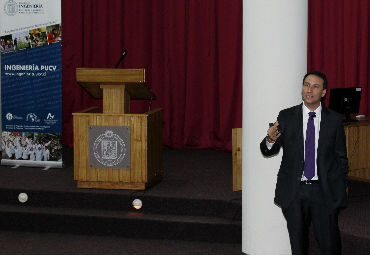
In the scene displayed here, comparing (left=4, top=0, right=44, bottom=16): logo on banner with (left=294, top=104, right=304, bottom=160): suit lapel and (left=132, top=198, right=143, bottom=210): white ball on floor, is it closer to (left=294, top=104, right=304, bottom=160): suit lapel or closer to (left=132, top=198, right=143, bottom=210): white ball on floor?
(left=132, top=198, right=143, bottom=210): white ball on floor

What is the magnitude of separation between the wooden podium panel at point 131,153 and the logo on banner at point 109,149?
0.24ft

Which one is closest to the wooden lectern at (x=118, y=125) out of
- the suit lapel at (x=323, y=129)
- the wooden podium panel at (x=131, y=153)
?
the wooden podium panel at (x=131, y=153)

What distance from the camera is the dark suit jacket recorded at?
137 inches

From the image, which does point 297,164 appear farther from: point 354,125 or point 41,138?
point 41,138

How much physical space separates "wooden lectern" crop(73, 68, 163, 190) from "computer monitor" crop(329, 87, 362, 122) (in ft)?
5.94

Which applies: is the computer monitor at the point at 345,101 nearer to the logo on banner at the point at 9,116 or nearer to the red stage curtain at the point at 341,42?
the red stage curtain at the point at 341,42

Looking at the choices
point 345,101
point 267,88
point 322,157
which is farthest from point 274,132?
point 345,101

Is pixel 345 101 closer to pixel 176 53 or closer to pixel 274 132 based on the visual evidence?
pixel 176 53

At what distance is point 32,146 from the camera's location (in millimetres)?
6812

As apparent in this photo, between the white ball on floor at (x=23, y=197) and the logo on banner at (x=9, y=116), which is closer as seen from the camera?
the white ball on floor at (x=23, y=197)

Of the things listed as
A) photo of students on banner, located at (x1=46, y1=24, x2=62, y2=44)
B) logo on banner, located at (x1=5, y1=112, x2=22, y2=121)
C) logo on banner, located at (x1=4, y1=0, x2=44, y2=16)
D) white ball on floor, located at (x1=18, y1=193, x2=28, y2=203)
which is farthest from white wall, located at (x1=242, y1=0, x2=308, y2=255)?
logo on banner, located at (x1=5, y1=112, x2=22, y2=121)

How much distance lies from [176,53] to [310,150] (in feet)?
16.3

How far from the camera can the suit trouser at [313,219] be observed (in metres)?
3.50

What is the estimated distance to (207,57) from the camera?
818cm
